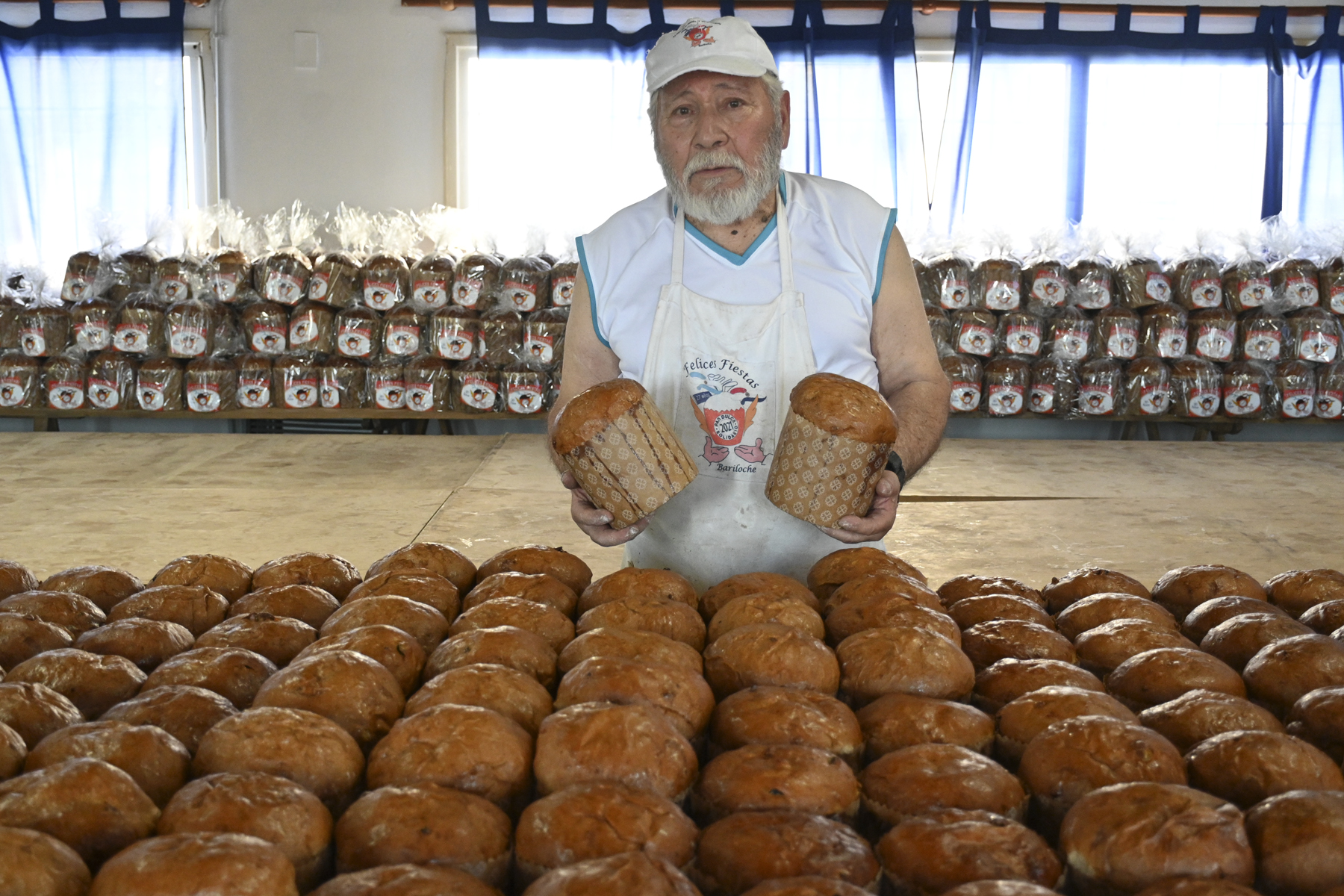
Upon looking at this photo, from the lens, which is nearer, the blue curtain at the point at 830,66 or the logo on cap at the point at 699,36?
the logo on cap at the point at 699,36

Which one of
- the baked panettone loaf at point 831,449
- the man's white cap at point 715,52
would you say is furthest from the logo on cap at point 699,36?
the baked panettone loaf at point 831,449

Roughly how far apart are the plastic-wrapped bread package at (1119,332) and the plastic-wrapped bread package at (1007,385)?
44cm

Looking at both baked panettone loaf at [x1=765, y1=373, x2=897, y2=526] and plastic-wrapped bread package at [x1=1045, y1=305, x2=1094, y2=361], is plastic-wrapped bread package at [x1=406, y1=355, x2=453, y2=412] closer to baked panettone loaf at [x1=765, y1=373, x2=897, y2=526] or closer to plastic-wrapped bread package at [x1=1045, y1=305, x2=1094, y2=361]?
plastic-wrapped bread package at [x1=1045, y1=305, x2=1094, y2=361]

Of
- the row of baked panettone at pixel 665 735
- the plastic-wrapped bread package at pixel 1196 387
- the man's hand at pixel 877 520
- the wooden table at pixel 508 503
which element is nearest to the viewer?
the row of baked panettone at pixel 665 735

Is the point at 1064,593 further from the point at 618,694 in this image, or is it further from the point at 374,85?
the point at 374,85

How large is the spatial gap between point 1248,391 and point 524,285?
424 cm

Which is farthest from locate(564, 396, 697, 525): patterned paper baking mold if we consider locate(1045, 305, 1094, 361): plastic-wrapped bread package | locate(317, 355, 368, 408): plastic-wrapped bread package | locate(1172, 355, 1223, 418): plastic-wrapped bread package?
locate(1172, 355, 1223, 418): plastic-wrapped bread package

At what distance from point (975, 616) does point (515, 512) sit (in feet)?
9.37

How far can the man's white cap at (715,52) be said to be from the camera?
2.32 metres

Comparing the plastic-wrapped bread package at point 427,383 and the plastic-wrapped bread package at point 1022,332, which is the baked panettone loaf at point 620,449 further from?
the plastic-wrapped bread package at point 1022,332

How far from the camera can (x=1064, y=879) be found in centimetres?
108

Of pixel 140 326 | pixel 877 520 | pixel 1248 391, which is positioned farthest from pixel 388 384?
pixel 1248 391

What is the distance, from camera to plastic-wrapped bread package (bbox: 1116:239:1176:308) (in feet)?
20.1

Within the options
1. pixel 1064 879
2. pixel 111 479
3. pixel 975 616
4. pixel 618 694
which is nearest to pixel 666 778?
pixel 618 694
